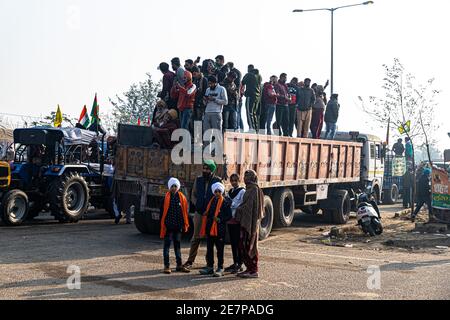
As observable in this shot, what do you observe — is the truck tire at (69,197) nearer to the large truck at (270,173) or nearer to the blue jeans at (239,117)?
the large truck at (270,173)

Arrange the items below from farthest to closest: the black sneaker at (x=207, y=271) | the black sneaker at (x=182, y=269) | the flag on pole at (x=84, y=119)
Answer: the flag on pole at (x=84, y=119) < the black sneaker at (x=182, y=269) < the black sneaker at (x=207, y=271)

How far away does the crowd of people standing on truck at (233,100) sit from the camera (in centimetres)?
1187

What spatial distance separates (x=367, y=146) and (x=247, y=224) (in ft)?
37.2

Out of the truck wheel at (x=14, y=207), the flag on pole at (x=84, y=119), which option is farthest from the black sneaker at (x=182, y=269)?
the flag on pole at (x=84, y=119)

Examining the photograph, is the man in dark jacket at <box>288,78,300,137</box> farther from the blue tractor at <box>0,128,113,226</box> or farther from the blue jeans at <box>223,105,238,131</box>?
the blue tractor at <box>0,128,113,226</box>

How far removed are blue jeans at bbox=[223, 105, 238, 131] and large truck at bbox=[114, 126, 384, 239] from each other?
0.76m

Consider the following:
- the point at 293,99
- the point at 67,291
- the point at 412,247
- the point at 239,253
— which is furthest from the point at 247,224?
the point at 293,99

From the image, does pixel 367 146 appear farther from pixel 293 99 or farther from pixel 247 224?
pixel 247 224

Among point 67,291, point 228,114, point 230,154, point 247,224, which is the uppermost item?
point 228,114

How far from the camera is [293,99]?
50.0 feet

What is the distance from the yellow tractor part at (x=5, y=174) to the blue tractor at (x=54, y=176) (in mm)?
38

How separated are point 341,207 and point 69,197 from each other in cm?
770

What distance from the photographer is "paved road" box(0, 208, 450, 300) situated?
293 inches

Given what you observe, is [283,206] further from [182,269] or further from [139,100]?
[139,100]
